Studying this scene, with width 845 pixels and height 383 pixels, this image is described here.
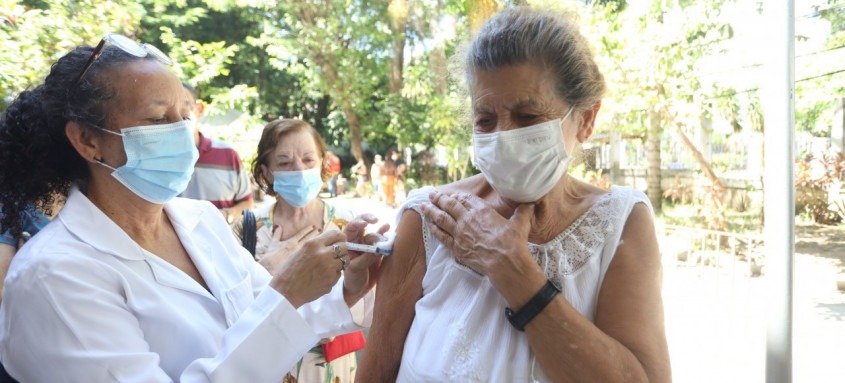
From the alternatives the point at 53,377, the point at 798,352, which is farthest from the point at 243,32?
the point at 53,377

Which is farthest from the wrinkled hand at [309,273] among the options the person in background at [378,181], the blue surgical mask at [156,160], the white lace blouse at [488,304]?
the person in background at [378,181]

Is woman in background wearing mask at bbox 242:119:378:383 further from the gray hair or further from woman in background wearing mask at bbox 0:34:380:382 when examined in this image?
the gray hair

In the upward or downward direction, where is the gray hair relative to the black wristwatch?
upward

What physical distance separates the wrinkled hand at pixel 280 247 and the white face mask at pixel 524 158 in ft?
5.08

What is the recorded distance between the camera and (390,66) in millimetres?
18766

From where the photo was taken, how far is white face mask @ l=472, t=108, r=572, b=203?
1497 millimetres

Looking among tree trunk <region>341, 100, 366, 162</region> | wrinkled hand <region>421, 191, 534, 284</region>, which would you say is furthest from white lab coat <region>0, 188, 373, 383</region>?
tree trunk <region>341, 100, 366, 162</region>

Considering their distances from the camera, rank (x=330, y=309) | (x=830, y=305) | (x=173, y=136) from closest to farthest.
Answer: (x=173, y=136) < (x=330, y=309) < (x=830, y=305)

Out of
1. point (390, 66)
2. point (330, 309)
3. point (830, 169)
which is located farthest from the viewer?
point (390, 66)

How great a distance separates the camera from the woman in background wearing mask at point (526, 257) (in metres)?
1.33

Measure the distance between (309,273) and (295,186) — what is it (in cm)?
148

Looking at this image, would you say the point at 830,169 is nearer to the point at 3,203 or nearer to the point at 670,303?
the point at 670,303

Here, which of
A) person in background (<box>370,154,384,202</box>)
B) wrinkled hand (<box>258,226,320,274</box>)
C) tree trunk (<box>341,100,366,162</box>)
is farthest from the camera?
tree trunk (<box>341,100,366,162</box>)

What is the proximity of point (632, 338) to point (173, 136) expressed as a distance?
137cm
